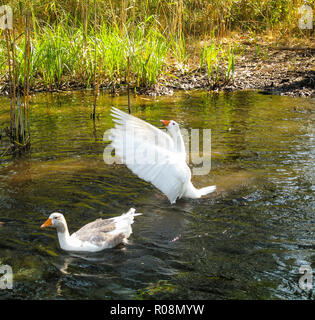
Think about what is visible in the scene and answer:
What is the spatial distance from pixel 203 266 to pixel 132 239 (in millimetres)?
928

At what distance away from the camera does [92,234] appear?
13.5 feet

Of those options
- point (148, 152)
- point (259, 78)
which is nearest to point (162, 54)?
point (259, 78)

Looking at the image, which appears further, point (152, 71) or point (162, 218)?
point (152, 71)

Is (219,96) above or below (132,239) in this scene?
above

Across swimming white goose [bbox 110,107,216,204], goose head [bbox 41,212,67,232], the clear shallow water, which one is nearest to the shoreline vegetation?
the clear shallow water

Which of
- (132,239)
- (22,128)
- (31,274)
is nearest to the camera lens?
(31,274)

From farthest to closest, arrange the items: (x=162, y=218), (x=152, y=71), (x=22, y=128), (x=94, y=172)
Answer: (x=152, y=71), (x=22, y=128), (x=94, y=172), (x=162, y=218)

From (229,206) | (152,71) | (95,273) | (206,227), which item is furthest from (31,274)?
(152,71)

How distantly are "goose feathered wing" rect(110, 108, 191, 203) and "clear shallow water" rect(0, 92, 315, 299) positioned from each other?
355mm

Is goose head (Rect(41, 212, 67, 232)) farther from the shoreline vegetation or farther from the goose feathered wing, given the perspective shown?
the shoreline vegetation

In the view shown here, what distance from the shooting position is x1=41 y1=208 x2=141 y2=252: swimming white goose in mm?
4062

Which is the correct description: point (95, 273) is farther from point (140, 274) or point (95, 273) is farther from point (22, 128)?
point (22, 128)

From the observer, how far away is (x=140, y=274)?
364cm

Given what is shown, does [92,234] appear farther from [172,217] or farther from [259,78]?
[259,78]
